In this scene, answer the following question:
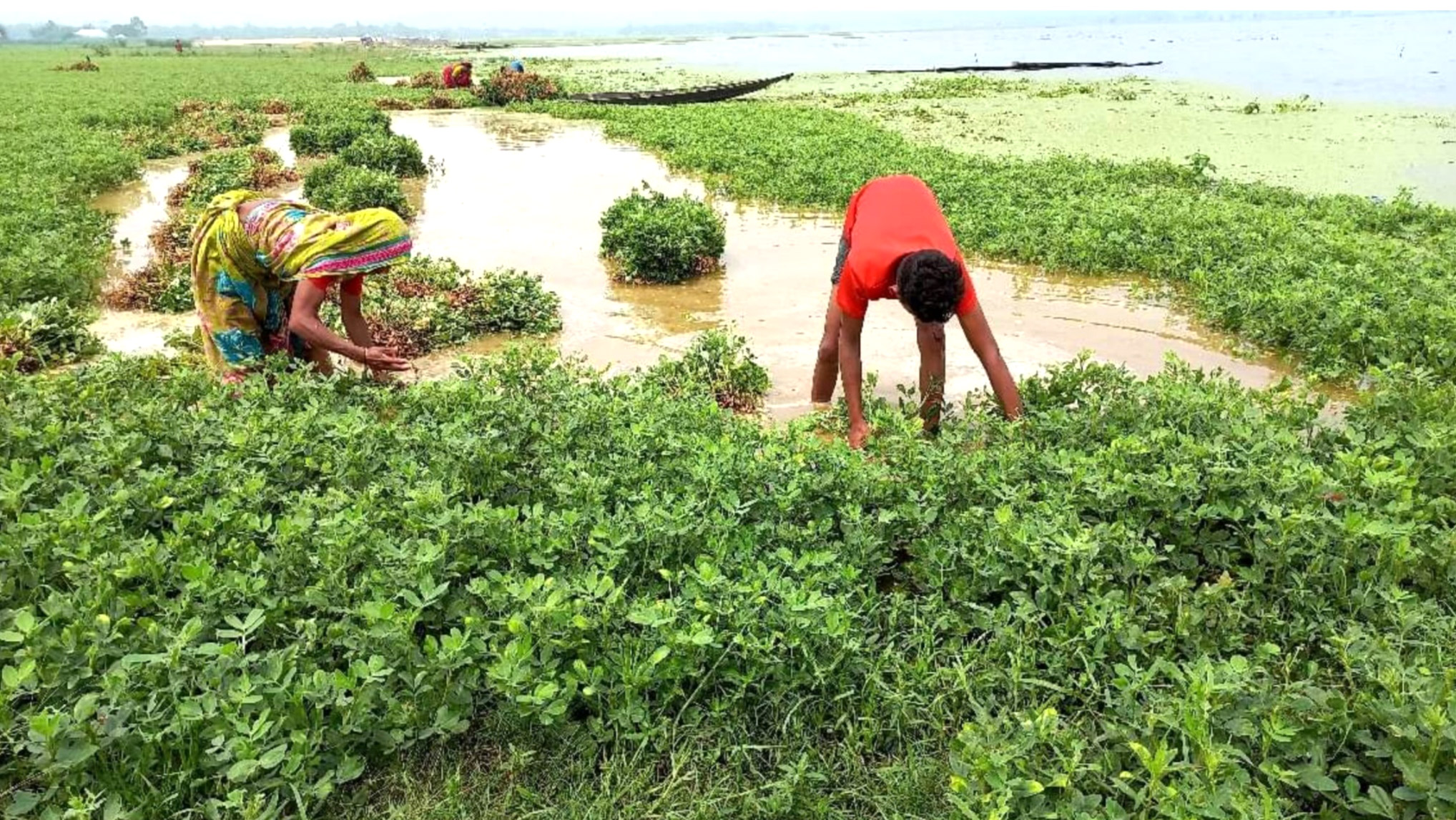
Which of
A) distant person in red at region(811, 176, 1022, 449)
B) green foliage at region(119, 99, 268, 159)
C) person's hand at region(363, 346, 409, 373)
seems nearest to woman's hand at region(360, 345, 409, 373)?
person's hand at region(363, 346, 409, 373)

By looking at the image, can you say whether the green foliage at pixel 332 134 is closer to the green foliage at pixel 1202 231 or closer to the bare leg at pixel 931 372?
the green foliage at pixel 1202 231

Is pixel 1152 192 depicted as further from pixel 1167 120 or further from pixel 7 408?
pixel 7 408

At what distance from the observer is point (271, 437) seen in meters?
3.79

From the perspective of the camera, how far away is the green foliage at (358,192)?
1053 centimetres

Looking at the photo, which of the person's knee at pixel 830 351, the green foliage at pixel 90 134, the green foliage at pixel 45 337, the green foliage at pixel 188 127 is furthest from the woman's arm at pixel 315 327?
the green foliage at pixel 188 127

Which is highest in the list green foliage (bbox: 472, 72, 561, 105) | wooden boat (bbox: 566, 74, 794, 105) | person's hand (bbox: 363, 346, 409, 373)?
green foliage (bbox: 472, 72, 561, 105)

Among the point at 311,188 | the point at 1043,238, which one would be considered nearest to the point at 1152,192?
the point at 1043,238

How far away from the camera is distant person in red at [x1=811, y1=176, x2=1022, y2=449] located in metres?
4.17

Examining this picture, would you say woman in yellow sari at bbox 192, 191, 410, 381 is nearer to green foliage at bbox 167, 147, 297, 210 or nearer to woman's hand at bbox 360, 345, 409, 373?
woman's hand at bbox 360, 345, 409, 373

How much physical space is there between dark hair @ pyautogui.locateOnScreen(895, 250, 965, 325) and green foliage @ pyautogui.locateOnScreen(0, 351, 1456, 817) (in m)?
0.58

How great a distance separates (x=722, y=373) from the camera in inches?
227

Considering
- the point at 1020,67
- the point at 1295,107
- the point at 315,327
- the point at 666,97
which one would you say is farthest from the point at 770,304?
the point at 1020,67

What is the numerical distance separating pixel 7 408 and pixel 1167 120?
19129 millimetres

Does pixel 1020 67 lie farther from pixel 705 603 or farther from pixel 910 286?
pixel 705 603
